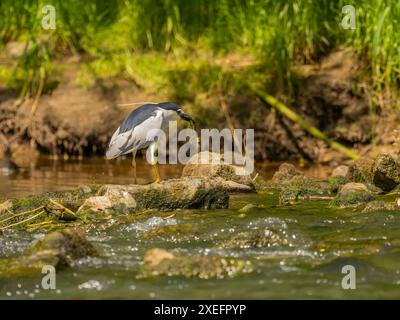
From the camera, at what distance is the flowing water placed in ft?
13.9

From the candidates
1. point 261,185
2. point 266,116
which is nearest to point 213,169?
point 261,185

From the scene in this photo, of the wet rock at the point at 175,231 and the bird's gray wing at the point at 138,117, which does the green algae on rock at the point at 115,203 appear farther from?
the bird's gray wing at the point at 138,117

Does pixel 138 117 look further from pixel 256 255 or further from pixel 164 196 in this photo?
pixel 256 255

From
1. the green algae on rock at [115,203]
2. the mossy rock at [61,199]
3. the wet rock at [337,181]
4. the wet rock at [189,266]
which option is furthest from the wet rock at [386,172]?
the wet rock at [189,266]

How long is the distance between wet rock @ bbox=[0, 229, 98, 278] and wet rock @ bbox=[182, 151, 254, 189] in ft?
7.24

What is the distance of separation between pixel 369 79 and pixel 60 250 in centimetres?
463

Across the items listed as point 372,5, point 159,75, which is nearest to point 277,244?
point 372,5

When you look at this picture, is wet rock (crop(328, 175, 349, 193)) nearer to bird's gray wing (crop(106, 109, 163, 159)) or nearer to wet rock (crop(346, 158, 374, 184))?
wet rock (crop(346, 158, 374, 184))

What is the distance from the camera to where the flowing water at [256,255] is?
4.24 m

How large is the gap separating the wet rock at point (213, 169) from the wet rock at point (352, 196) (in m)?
0.91

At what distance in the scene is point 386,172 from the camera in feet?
21.6

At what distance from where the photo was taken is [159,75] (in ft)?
29.6

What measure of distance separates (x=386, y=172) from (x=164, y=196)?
168 centimetres
